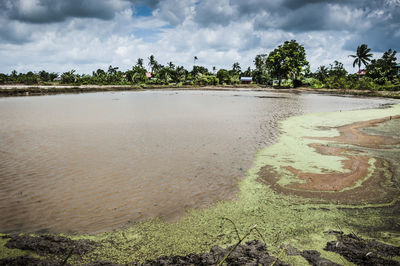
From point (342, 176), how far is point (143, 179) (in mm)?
5482

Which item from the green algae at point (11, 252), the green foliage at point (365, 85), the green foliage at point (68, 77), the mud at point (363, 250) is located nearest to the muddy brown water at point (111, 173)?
the green algae at point (11, 252)

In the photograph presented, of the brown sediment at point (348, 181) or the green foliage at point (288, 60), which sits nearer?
the brown sediment at point (348, 181)

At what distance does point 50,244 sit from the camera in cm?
359

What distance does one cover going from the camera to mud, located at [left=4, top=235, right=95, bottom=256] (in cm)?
346

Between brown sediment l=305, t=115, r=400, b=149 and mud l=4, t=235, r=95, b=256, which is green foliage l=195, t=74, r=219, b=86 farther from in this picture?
mud l=4, t=235, r=95, b=256

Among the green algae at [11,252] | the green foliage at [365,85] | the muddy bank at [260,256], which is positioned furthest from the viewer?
the green foliage at [365,85]

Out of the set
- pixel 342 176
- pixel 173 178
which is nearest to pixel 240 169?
pixel 173 178

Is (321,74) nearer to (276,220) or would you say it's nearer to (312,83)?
(312,83)

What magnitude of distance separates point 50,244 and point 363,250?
4.63m

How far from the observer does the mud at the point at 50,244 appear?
3.46 metres

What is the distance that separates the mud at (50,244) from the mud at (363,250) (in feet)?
12.2

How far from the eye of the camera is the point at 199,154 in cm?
876

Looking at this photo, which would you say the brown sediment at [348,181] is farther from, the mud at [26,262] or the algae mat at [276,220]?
the mud at [26,262]

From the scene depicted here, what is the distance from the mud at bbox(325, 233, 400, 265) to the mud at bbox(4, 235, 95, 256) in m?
3.71
